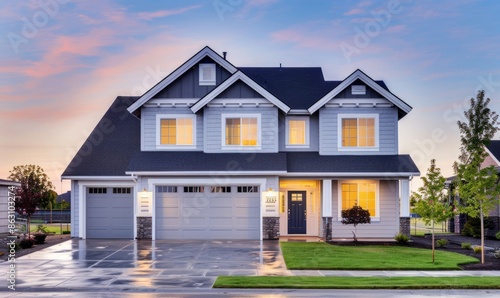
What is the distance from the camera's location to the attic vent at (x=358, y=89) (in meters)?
30.8

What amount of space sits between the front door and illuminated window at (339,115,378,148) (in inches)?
140

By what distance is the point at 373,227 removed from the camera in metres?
30.5

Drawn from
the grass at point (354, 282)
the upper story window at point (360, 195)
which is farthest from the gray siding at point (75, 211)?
the grass at point (354, 282)

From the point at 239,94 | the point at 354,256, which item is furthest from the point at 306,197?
the point at 354,256

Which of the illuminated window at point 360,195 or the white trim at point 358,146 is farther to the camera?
the white trim at point 358,146

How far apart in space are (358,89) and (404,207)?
6.38 m

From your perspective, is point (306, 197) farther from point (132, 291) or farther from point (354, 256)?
point (132, 291)

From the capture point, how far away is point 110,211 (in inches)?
1232

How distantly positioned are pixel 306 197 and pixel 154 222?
8024 millimetres

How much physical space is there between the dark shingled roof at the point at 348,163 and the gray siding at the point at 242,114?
4.55 feet

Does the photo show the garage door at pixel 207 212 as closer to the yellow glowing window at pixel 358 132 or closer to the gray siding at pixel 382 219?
the gray siding at pixel 382 219

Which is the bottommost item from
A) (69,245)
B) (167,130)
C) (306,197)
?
(69,245)

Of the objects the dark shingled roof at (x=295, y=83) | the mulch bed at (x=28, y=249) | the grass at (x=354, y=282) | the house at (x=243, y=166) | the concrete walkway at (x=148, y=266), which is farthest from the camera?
the dark shingled roof at (x=295, y=83)

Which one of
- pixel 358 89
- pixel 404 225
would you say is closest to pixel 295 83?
pixel 358 89
